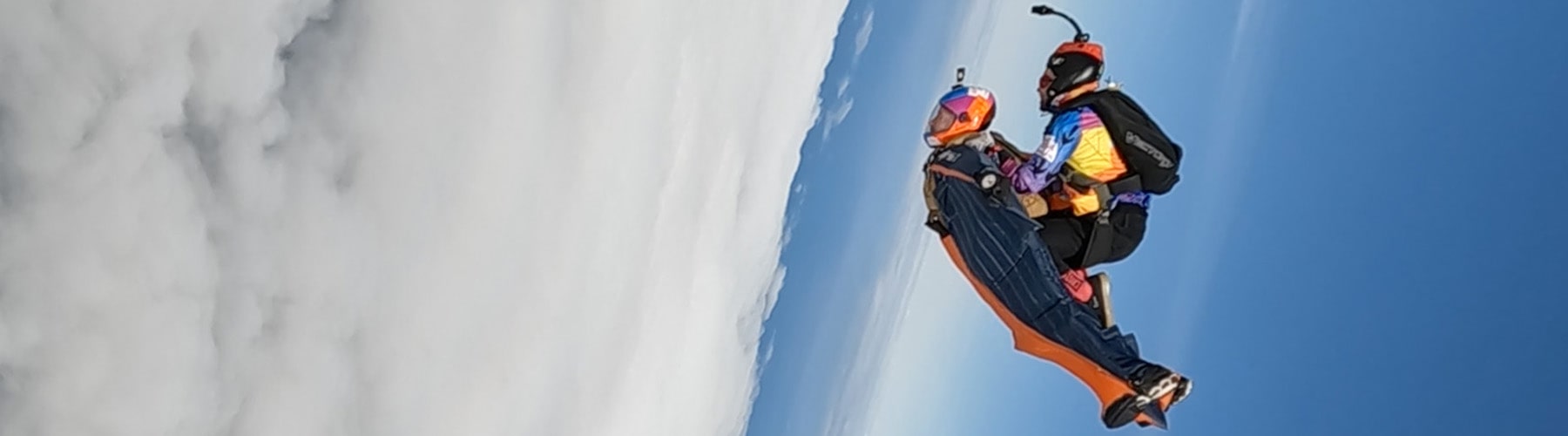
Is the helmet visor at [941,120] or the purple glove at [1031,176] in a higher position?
the helmet visor at [941,120]

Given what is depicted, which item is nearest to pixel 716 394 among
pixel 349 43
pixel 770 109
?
pixel 770 109

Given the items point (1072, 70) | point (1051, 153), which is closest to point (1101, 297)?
point (1051, 153)

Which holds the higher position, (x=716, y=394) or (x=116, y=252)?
(x=116, y=252)

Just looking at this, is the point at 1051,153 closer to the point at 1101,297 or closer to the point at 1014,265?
→ the point at 1014,265

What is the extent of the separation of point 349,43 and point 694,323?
9.87 feet

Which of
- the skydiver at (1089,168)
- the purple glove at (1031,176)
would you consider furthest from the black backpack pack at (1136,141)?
the purple glove at (1031,176)

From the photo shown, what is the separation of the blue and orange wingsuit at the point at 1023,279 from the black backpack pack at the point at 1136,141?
12.8 inches

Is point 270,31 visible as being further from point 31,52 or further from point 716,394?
point 716,394

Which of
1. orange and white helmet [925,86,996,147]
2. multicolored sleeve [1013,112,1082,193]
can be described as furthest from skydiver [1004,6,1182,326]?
orange and white helmet [925,86,996,147]

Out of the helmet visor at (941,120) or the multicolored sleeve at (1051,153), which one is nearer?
the multicolored sleeve at (1051,153)

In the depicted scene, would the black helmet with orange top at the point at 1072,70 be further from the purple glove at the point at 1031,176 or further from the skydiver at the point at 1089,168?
the purple glove at the point at 1031,176

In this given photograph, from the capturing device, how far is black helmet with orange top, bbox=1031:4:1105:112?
10.1 ft

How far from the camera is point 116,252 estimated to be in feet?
4.54

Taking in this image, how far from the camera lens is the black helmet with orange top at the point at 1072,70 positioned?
3.08 meters
